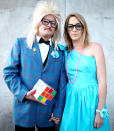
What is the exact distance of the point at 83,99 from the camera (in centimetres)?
148

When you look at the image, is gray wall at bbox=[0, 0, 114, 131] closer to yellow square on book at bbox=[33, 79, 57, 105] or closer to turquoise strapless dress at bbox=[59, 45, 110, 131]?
turquoise strapless dress at bbox=[59, 45, 110, 131]

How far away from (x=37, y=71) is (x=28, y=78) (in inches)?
4.0

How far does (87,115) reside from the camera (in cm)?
146

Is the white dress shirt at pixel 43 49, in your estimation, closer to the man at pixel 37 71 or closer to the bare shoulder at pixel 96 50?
the man at pixel 37 71

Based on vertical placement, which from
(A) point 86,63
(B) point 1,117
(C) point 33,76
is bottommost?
(B) point 1,117

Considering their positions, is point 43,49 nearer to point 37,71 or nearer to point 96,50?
point 37,71

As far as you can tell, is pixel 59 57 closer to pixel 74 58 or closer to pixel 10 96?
pixel 74 58

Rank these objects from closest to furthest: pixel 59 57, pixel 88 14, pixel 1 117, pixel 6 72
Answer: pixel 6 72
pixel 59 57
pixel 88 14
pixel 1 117

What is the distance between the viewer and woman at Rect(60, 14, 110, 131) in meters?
1.45

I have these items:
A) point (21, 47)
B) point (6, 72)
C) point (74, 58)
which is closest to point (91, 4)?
point (74, 58)

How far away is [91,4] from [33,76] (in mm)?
1306

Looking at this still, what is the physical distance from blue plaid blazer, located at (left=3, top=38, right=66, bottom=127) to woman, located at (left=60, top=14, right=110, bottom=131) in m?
0.11

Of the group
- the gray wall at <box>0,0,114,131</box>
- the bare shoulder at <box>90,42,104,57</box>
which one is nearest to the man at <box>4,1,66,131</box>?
the bare shoulder at <box>90,42,104,57</box>

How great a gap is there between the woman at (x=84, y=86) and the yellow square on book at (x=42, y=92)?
19cm
